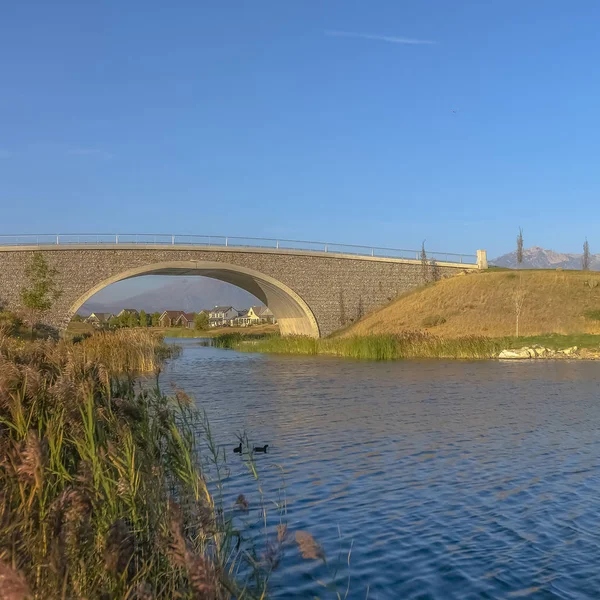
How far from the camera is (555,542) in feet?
25.1

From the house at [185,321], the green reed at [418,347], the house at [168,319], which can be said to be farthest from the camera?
the house at [185,321]

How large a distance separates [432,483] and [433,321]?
39482mm

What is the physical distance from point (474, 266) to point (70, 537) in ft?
205

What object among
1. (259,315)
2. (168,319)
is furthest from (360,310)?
(259,315)

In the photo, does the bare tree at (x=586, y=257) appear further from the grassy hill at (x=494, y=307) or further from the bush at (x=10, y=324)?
the bush at (x=10, y=324)

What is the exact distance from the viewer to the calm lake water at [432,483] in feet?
22.3

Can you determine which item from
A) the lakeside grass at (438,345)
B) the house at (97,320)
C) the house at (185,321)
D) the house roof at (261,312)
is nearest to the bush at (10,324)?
the lakeside grass at (438,345)

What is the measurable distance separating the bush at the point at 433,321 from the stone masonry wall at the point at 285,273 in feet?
24.1

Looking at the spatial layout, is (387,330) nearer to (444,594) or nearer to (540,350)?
(540,350)

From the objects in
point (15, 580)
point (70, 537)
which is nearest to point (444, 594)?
point (70, 537)

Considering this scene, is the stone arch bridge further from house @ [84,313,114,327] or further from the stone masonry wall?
house @ [84,313,114,327]

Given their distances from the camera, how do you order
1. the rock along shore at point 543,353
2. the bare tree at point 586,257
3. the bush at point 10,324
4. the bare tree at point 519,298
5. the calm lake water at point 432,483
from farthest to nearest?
1. the bare tree at point 586,257
2. the bare tree at point 519,298
3. the rock along shore at point 543,353
4. the bush at point 10,324
5. the calm lake water at point 432,483

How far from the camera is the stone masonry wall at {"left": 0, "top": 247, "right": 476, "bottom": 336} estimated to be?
44553mm

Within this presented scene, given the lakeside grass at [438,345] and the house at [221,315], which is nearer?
the lakeside grass at [438,345]
